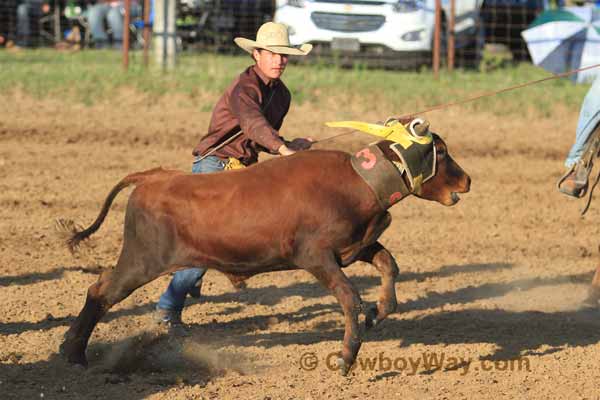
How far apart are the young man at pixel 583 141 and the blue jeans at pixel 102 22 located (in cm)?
1234

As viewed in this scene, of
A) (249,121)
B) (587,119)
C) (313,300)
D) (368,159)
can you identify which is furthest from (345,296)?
(587,119)

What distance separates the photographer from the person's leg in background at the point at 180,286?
6.73m

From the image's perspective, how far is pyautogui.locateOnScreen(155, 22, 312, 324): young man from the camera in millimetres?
6340

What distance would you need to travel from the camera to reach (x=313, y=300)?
789 cm

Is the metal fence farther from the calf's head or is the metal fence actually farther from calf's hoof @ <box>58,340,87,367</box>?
calf's hoof @ <box>58,340,87,367</box>

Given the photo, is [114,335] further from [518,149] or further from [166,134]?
[518,149]

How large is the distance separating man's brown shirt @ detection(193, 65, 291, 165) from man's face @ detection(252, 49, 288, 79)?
45 millimetres

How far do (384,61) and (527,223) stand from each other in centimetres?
658

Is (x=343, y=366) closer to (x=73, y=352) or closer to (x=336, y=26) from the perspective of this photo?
(x=73, y=352)

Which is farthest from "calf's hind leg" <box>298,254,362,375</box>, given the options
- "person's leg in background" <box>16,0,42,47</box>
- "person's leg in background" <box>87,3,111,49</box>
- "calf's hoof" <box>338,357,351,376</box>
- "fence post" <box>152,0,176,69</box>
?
"person's leg in background" <box>16,0,42,47</box>

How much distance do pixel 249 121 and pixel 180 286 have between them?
3.87 ft

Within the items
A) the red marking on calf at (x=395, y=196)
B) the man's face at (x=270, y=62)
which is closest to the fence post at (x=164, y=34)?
the man's face at (x=270, y=62)

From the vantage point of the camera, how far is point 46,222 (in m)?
9.65

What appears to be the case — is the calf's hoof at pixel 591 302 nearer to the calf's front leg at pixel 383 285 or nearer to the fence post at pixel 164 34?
the calf's front leg at pixel 383 285
